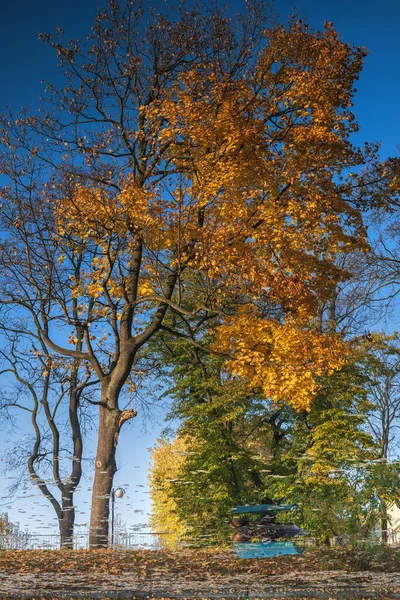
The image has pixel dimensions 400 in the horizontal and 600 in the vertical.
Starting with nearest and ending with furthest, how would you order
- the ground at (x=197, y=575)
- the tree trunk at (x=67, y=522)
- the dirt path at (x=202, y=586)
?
the dirt path at (x=202, y=586), the ground at (x=197, y=575), the tree trunk at (x=67, y=522)

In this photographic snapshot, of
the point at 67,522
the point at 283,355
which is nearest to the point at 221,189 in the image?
the point at 283,355

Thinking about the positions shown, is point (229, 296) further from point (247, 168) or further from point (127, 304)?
point (247, 168)

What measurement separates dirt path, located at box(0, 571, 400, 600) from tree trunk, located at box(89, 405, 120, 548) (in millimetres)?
5040

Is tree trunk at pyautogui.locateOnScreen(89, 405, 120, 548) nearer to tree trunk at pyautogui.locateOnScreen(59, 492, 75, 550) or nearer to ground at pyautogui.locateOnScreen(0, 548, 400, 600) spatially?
ground at pyautogui.locateOnScreen(0, 548, 400, 600)

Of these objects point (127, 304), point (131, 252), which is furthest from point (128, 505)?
point (131, 252)

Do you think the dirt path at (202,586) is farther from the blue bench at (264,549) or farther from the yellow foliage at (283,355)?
the yellow foliage at (283,355)

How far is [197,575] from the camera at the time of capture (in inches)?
340

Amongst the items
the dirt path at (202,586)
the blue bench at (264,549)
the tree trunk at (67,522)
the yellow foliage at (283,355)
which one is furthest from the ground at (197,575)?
the tree trunk at (67,522)

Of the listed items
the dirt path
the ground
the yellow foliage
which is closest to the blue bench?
the ground

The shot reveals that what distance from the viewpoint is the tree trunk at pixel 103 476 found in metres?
13.6

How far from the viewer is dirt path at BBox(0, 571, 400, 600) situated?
7426 mm

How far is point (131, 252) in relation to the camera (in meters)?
15.1

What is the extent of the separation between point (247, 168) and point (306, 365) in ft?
13.4

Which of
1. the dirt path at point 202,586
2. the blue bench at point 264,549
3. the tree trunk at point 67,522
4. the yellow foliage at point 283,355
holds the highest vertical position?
the yellow foliage at point 283,355
